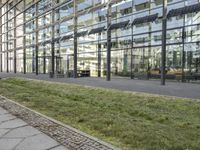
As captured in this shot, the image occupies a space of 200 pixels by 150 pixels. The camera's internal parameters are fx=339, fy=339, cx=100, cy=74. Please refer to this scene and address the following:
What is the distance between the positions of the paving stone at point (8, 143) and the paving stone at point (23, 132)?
0.31m

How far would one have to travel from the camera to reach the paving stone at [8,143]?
6.16 metres

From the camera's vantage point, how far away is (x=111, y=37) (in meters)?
31.1

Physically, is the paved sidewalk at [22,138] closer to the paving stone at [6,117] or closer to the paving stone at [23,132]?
the paving stone at [23,132]

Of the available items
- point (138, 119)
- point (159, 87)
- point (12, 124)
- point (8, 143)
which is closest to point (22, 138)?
point (8, 143)

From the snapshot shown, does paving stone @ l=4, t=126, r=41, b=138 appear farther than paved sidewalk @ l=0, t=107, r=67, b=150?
Yes

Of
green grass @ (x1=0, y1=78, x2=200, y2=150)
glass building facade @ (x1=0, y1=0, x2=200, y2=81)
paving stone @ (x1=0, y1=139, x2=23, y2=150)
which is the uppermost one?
glass building facade @ (x1=0, y1=0, x2=200, y2=81)

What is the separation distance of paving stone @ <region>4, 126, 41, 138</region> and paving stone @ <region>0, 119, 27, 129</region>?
1.26 feet

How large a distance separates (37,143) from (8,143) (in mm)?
603

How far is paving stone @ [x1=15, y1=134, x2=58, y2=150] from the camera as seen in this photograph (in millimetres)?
6028

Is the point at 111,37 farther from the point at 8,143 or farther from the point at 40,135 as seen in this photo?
the point at 8,143

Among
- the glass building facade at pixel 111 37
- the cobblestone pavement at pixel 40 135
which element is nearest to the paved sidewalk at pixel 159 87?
the glass building facade at pixel 111 37

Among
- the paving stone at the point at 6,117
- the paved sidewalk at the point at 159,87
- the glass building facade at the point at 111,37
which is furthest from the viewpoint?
the glass building facade at the point at 111,37

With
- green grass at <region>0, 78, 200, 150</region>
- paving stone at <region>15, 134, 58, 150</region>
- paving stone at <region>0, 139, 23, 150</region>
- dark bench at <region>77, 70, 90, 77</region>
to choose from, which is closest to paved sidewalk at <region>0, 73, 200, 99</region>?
green grass at <region>0, 78, 200, 150</region>

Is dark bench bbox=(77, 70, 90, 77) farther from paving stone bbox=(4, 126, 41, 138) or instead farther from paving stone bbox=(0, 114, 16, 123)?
paving stone bbox=(4, 126, 41, 138)
